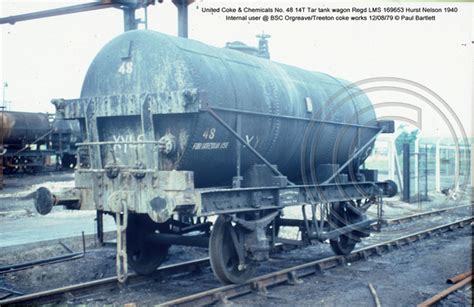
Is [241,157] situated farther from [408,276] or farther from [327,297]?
[408,276]

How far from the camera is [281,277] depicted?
918cm

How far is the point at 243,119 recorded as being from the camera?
8336 mm

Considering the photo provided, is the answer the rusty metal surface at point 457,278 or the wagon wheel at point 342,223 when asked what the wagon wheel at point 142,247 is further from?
the rusty metal surface at point 457,278

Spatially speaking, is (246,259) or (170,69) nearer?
(170,69)

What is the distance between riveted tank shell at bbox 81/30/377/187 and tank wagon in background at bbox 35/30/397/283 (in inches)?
0.7

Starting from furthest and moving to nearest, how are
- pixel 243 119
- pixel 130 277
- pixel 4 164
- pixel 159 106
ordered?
pixel 4 164
pixel 130 277
pixel 243 119
pixel 159 106

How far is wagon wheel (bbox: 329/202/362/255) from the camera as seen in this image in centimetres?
1103

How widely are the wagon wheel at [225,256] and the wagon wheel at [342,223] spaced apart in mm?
2941

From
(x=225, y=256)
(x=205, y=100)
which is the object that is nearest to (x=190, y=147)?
(x=205, y=100)

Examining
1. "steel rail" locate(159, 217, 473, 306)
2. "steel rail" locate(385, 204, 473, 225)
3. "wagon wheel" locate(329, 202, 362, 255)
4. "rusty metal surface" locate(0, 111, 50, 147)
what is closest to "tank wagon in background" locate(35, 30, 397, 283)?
"steel rail" locate(159, 217, 473, 306)

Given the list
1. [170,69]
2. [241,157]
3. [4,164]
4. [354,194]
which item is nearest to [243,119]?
[241,157]

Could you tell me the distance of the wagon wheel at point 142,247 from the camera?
911 centimetres

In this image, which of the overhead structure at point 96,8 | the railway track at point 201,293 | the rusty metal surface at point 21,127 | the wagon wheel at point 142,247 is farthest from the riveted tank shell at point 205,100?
the rusty metal surface at point 21,127

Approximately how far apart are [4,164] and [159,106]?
76.1ft
